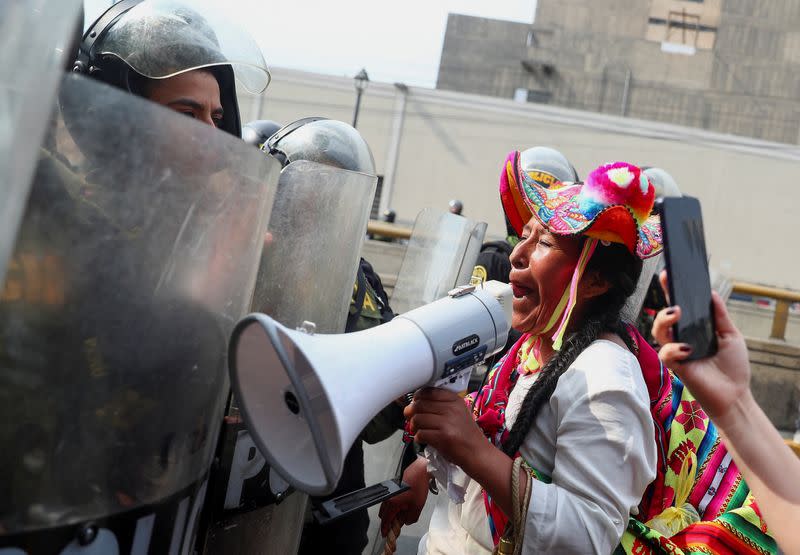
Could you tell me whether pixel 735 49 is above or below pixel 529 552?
above

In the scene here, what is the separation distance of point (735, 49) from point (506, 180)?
35.2 metres

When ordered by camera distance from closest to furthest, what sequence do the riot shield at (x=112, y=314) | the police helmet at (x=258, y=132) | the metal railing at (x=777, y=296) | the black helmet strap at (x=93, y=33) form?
the riot shield at (x=112, y=314)
the black helmet strap at (x=93, y=33)
the police helmet at (x=258, y=132)
the metal railing at (x=777, y=296)

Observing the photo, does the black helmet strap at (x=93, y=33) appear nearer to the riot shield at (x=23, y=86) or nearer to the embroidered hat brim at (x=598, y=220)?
the embroidered hat brim at (x=598, y=220)

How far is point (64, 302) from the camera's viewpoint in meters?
0.94

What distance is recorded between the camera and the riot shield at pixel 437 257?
9.92 ft

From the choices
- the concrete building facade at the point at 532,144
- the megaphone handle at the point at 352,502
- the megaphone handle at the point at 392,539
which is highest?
the concrete building facade at the point at 532,144

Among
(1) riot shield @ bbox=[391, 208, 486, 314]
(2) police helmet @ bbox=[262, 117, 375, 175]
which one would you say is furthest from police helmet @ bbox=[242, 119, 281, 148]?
(1) riot shield @ bbox=[391, 208, 486, 314]

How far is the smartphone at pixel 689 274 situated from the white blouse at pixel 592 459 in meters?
0.36

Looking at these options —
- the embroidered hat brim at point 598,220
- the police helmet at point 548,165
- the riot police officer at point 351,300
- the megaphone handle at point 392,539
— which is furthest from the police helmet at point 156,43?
the police helmet at point 548,165

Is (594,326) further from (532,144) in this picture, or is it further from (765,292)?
(532,144)

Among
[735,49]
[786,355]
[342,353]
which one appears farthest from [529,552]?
[735,49]

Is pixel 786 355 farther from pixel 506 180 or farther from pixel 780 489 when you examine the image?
pixel 780 489

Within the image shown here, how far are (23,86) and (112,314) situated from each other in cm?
36

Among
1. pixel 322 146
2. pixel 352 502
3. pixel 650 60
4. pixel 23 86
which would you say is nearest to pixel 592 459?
pixel 352 502
